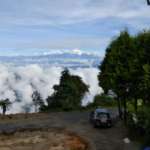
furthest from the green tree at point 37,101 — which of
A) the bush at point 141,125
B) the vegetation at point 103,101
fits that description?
the bush at point 141,125

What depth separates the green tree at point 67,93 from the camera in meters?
88.6

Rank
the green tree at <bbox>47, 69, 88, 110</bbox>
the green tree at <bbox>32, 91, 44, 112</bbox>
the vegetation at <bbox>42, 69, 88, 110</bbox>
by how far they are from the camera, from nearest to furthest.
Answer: the vegetation at <bbox>42, 69, 88, 110</bbox>
the green tree at <bbox>47, 69, 88, 110</bbox>
the green tree at <bbox>32, 91, 44, 112</bbox>

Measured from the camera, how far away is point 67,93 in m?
91.4

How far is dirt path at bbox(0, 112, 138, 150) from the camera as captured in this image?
152 ft

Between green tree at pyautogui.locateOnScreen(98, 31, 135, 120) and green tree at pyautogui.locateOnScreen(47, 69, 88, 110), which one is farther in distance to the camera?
green tree at pyautogui.locateOnScreen(47, 69, 88, 110)

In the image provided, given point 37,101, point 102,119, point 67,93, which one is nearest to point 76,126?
point 102,119

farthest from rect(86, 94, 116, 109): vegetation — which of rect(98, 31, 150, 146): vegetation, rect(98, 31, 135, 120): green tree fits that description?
rect(98, 31, 135, 120): green tree

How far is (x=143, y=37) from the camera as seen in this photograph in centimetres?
5397

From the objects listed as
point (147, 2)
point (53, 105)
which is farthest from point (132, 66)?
point (53, 105)

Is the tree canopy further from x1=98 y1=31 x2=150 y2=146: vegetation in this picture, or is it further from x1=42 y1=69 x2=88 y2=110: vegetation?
x1=42 y1=69 x2=88 y2=110: vegetation

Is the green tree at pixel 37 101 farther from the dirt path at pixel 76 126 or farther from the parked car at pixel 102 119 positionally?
the parked car at pixel 102 119

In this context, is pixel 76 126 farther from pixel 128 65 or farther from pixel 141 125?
pixel 141 125

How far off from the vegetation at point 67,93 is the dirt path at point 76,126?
15.6m

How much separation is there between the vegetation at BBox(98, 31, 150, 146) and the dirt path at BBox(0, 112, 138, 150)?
395 cm
